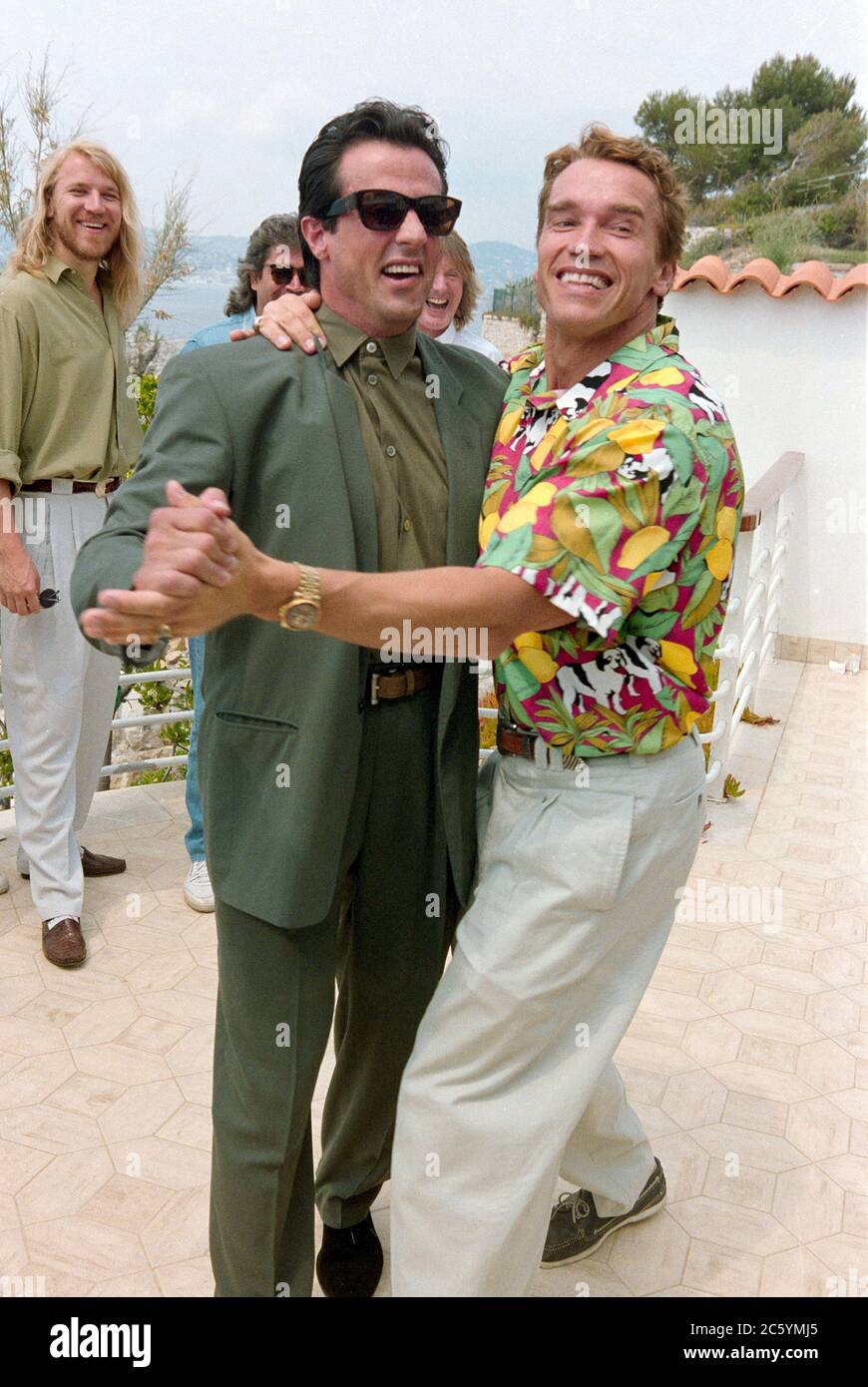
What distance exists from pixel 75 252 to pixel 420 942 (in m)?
2.45

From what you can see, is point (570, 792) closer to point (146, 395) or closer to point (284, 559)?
point (284, 559)

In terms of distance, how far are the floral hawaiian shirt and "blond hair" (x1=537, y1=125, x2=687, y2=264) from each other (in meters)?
0.13

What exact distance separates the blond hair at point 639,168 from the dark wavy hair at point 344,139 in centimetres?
19

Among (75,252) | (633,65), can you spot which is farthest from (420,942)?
(633,65)

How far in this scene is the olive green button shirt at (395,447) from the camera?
176cm

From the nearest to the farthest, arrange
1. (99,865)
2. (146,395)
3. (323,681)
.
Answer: (323,681)
(99,865)
(146,395)

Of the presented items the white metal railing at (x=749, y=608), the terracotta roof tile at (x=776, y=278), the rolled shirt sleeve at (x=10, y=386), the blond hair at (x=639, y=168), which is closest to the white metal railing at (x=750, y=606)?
the white metal railing at (x=749, y=608)

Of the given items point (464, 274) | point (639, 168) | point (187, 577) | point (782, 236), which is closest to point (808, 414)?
point (464, 274)

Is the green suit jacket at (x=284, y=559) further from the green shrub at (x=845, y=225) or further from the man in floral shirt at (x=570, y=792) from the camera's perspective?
the green shrub at (x=845, y=225)

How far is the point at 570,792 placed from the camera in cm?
173

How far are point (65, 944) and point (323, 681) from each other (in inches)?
78.8

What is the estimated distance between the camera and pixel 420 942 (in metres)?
2.02

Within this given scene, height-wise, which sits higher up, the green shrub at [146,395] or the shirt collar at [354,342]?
the shirt collar at [354,342]
